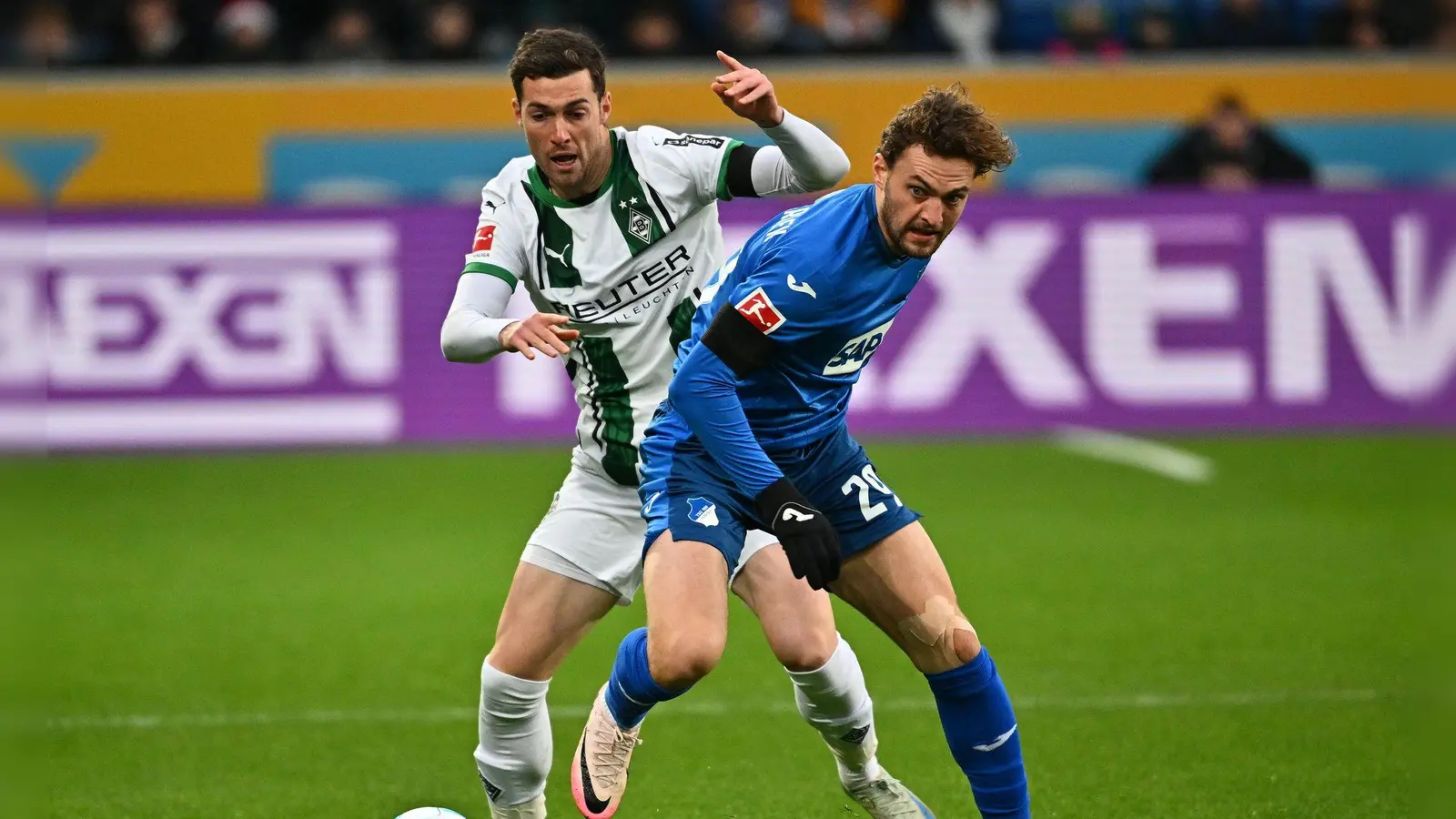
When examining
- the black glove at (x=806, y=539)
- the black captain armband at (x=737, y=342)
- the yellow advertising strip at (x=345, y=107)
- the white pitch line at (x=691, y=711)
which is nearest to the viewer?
the black glove at (x=806, y=539)

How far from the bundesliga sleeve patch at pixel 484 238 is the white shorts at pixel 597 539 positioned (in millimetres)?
632

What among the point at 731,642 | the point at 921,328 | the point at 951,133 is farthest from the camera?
the point at 921,328

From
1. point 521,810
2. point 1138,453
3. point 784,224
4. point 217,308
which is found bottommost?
point 1138,453

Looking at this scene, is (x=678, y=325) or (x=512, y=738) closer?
(x=512, y=738)

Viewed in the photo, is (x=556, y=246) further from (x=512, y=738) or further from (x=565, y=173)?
(x=512, y=738)

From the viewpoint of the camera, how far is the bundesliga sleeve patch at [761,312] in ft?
13.1

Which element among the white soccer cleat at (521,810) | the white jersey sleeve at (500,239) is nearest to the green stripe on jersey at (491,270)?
the white jersey sleeve at (500,239)

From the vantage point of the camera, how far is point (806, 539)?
12.2 ft

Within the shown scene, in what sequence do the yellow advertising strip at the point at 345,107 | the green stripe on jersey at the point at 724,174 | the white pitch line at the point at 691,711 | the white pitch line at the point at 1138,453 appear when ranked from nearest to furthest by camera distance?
the green stripe on jersey at the point at 724,174, the white pitch line at the point at 691,711, the white pitch line at the point at 1138,453, the yellow advertising strip at the point at 345,107

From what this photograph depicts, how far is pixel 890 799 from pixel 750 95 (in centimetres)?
179

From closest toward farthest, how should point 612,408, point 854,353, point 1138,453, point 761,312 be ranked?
1. point 761,312
2. point 854,353
3. point 612,408
4. point 1138,453

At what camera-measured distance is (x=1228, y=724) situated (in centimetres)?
562

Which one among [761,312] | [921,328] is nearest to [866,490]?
[761,312]

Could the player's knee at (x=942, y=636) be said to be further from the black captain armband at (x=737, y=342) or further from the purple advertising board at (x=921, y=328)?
the purple advertising board at (x=921, y=328)
